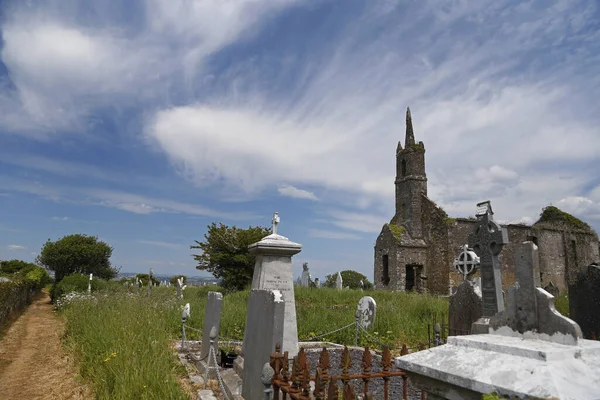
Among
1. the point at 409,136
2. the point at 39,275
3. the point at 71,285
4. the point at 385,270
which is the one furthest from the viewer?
the point at 39,275

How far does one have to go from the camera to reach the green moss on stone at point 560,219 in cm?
2700

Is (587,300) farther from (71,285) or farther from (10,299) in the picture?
(71,285)

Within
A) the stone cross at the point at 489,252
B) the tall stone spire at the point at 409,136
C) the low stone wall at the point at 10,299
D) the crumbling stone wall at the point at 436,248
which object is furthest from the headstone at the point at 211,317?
the tall stone spire at the point at 409,136

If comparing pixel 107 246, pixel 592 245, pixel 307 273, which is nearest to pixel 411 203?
pixel 307 273

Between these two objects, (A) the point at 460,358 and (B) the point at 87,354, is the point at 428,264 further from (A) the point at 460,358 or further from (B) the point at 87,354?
(A) the point at 460,358

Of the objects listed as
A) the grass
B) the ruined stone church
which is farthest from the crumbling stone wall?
the grass

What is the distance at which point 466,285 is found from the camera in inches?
341

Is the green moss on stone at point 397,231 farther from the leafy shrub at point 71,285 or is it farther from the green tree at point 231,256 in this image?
the leafy shrub at point 71,285

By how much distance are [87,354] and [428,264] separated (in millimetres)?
20835

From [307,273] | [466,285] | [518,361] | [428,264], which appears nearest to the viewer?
[518,361]

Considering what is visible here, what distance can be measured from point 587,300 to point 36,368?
10863 millimetres

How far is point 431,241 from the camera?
23844 millimetres

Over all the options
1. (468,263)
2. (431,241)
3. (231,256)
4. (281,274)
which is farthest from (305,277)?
(281,274)

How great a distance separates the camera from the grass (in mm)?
5027
